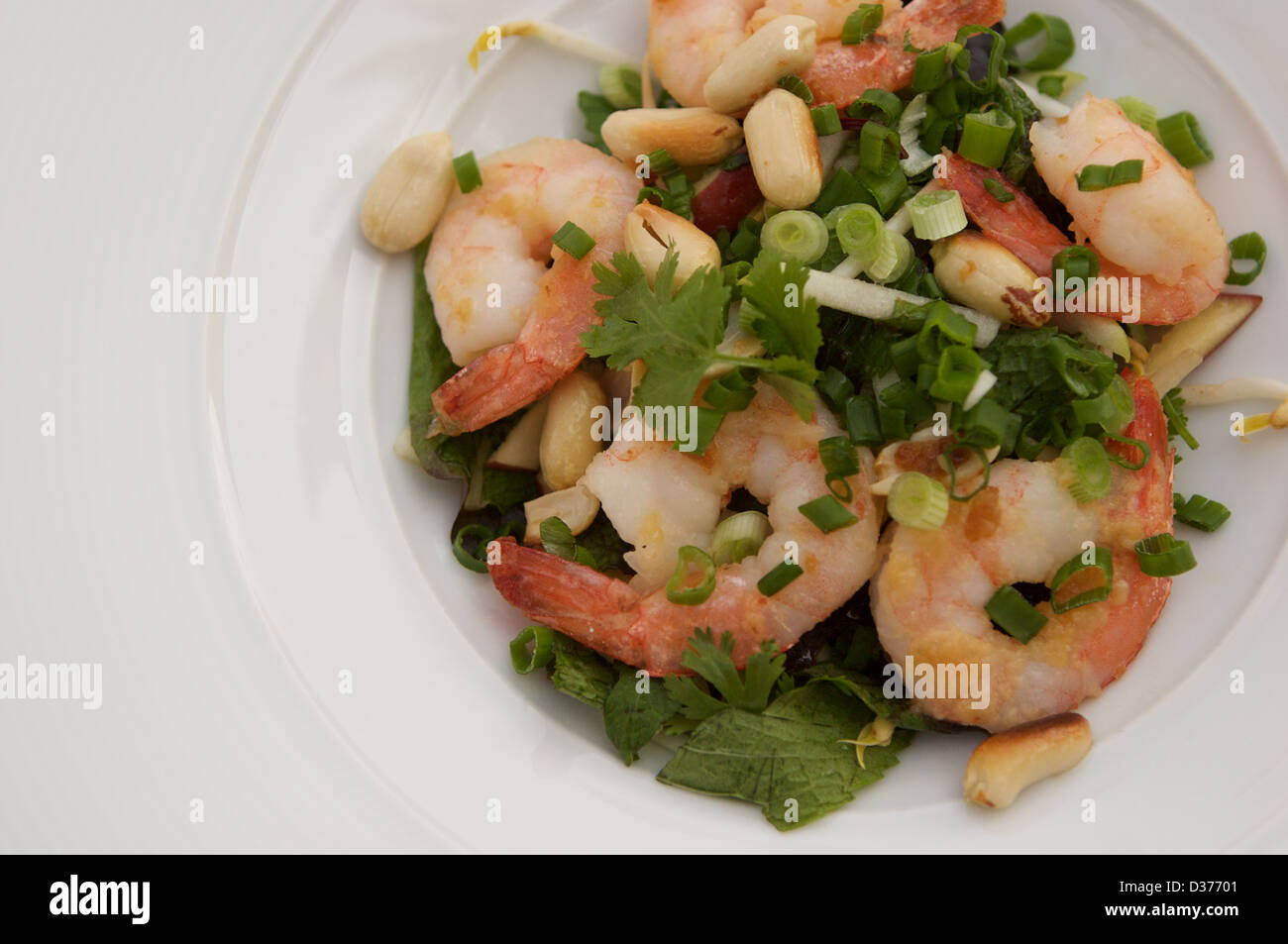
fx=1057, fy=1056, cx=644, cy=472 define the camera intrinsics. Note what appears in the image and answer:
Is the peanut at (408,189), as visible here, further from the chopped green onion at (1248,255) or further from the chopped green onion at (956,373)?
the chopped green onion at (1248,255)

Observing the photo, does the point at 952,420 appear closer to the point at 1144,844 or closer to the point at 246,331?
the point at 1144,844

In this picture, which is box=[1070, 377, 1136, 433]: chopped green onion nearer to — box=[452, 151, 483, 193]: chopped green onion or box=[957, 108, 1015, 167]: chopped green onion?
box=[957, 108, 1015, 167]: chopped green onion

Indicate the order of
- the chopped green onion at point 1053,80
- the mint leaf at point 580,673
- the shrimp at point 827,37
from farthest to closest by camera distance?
the chopped green onion at point 1053,80, the shrimp at point 827,37, the mint leaf at point 580,673

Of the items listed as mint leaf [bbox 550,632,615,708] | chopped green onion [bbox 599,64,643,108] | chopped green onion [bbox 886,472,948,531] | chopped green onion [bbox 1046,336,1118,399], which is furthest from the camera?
chopped green onion [bbox 599,64,643,108]

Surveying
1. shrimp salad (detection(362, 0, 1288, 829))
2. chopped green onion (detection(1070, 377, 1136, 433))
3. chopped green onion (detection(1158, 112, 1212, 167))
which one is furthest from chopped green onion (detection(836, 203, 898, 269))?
chopped green onion (detection(1158, 112, 1212, 167))

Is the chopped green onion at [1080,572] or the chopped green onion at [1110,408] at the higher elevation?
the chopped green onion at [1110,408]

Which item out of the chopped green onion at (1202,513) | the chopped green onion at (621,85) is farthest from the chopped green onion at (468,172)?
the chopped green onion at (1202,513)

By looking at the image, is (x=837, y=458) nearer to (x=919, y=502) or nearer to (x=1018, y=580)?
(x=919, y=502)

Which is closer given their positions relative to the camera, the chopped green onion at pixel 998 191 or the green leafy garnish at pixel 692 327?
the green leafy garnish at pixel 692 327
